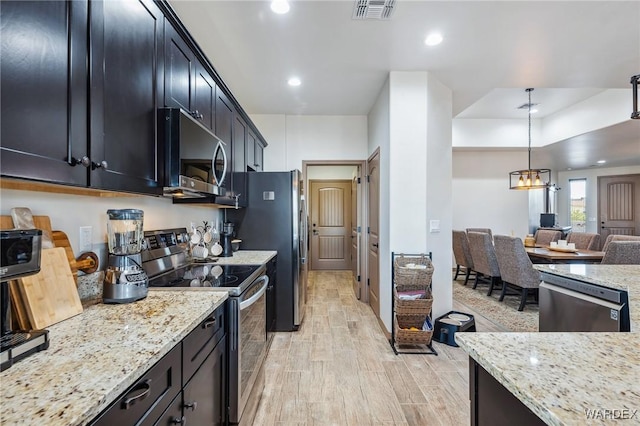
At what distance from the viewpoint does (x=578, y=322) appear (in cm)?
190

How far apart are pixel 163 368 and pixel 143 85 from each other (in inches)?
47.7

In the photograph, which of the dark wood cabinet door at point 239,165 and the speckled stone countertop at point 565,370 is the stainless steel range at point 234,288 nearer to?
the dark wood cabinet door at point 239,165

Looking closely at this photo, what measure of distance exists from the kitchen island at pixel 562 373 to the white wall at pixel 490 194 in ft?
20.0

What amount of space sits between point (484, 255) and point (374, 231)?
1931mm

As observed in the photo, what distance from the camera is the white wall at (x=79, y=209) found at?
1.16 meters

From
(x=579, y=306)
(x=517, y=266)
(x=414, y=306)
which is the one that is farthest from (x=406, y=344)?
(x=517, y=266)

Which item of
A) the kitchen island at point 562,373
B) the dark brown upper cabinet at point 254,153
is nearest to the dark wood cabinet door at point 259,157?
the dark brown upper cabinet at point 254,153

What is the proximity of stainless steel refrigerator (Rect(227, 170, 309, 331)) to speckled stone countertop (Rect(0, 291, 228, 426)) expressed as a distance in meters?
1.99

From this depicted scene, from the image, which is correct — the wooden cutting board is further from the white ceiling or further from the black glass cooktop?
the white ceiling

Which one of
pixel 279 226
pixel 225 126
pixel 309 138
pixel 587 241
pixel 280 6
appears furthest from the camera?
pixel 587 241

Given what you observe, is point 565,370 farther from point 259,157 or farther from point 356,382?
point 259,157

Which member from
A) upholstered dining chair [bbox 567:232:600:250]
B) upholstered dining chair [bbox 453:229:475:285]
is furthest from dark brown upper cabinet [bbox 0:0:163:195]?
upholstered dining chair [bbox 567:232:600:250]

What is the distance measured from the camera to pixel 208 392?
1.34 meters

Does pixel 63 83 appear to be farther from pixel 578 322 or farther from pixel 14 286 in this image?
pixel 578 322
